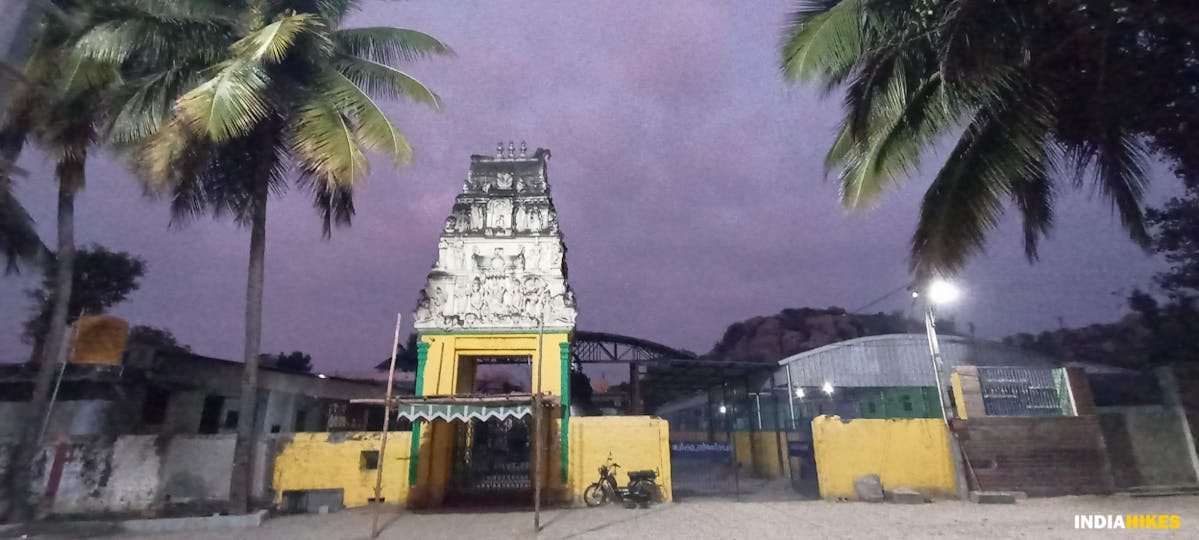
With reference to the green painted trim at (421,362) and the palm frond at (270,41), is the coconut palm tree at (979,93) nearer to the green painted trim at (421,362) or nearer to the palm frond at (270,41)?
the palm frond at (270,41)

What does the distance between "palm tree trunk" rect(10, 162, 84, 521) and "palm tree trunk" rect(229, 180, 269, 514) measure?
346cm

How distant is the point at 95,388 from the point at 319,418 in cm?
680

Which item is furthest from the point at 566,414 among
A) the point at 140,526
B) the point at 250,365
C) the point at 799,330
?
the point at 799,330

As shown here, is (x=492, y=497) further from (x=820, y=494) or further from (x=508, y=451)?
(x=820, y=494)

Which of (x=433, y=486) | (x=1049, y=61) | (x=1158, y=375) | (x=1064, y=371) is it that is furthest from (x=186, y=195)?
(x=1158, y=375)

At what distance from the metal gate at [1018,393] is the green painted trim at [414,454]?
518 inches

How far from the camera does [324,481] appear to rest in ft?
41.5

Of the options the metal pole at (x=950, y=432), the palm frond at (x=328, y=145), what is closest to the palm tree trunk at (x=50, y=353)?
the palm frond at (x=328, y=145)

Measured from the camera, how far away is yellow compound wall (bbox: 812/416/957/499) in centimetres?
1283

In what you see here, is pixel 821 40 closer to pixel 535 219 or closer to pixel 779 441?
pixel 535 219

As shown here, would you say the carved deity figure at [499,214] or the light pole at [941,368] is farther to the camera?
the carved deity figure at [499,214]

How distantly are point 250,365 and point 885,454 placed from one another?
46.8ft

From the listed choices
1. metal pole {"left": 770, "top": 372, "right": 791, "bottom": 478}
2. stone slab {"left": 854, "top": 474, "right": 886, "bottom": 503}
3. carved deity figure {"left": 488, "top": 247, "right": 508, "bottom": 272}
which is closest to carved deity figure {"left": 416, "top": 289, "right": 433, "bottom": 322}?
carved deity figure {"left": 488, "top": 247, "right": 508, "bottom": 272}

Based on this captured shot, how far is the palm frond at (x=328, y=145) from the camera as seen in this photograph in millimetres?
10539
